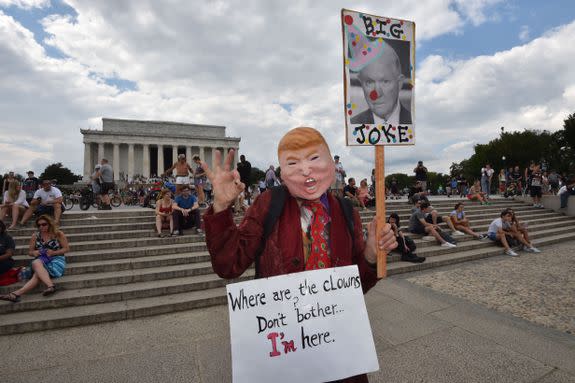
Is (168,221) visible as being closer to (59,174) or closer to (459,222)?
(459,222)

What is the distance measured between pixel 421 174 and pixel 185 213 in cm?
1046

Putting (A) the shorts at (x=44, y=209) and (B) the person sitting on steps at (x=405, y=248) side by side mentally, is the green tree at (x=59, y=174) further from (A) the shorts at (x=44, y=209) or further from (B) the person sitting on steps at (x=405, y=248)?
(B) the person sitting on steps at (x=405, y=248)

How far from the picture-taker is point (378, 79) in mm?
1886

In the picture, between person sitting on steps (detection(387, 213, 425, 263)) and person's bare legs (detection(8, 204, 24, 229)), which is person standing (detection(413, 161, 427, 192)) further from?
person's bare legs (detection(8, 204, 24, 229))

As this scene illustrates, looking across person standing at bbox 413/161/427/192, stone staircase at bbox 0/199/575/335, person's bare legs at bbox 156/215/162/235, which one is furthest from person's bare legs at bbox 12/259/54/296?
person standing at bbox 413/161/427/192

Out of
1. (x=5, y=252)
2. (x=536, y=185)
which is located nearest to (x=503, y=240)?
(x=536, y=185)

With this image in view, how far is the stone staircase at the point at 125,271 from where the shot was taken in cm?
438

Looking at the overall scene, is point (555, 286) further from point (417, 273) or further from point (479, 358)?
point (479, 358)

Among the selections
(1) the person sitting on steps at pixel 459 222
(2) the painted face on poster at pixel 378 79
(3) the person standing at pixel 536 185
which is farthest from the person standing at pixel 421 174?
(2) the painted face on poster at pixel 378 79

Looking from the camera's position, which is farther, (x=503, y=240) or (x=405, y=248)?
(x=503, y=240)

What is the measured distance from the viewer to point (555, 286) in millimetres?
5691

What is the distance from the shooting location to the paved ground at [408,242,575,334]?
4.46 metres

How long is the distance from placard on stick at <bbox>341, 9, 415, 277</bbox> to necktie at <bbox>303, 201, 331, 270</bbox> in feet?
1.26

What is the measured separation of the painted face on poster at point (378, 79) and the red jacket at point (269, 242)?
1.93 feet
